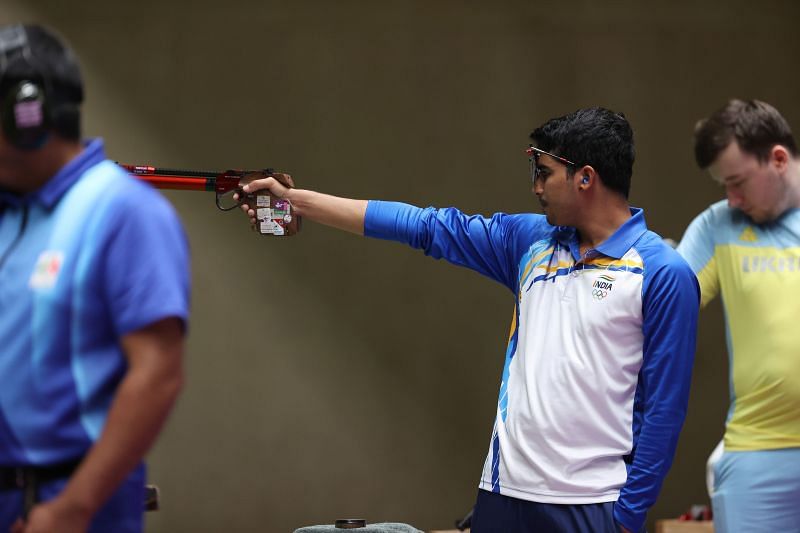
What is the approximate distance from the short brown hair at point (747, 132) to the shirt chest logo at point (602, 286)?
854 millimetres

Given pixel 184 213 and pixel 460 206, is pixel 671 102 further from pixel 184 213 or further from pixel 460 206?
pixel 184 213

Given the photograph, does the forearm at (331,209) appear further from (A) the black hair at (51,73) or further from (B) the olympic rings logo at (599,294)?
(A) the black hair at (51,73)


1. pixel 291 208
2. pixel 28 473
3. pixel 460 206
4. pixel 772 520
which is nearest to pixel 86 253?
pixel 28 473

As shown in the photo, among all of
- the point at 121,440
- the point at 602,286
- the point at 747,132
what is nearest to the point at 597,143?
the point at 602,286

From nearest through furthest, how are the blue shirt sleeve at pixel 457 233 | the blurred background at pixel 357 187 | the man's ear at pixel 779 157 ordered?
the blue shirt sleeve at pixel 457 233, the man's ear at pixel 779 157, the blurred background at pixel 357 187

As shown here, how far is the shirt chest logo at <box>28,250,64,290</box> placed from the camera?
5.02ft

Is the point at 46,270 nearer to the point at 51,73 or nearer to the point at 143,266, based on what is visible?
the point at 143,266

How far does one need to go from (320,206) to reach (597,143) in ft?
2.57

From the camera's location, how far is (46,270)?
1.54 meters

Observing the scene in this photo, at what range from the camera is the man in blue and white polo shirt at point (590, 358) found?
2422 mm

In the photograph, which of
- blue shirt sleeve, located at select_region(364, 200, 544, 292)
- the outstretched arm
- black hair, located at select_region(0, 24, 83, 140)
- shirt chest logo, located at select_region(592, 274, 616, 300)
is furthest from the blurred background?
black hair, located at select_region(0, 24, 83, 140)

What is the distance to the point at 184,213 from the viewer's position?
513 cm

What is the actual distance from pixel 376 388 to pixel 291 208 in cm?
264

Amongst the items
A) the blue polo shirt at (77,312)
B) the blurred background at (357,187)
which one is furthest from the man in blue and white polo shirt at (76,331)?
the blurred background at (357,187)
